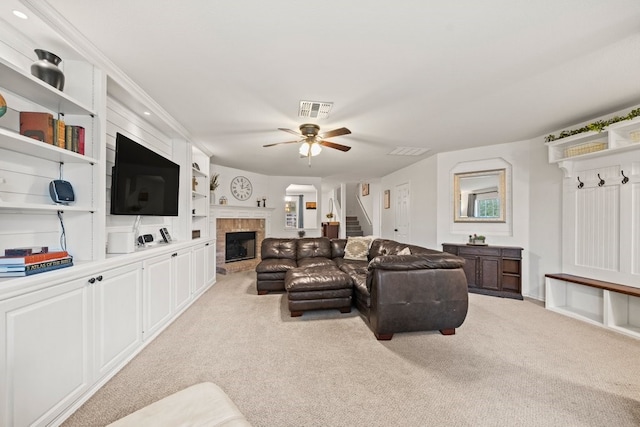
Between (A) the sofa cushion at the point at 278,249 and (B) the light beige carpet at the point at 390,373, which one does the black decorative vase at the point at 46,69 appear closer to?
(B) the light beige carpet at the point at 390,373

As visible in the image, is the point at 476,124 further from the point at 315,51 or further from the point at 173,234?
the point at 173,234

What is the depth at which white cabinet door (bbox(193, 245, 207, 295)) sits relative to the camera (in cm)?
360

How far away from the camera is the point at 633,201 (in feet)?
9.12

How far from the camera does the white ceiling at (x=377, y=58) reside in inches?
59.5

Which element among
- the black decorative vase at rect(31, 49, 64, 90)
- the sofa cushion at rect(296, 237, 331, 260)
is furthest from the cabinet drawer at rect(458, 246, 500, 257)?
the black decorative vase at rect(31, 49, 64, 90)

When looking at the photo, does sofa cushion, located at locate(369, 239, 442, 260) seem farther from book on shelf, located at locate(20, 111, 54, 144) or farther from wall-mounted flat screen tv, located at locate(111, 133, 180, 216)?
book on shelf, located at locate(20, 111, 54, 144)

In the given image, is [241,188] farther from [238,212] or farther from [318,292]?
[318,292]

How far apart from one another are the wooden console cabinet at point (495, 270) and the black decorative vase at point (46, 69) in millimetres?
5018

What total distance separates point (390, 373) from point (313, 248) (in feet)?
10.3

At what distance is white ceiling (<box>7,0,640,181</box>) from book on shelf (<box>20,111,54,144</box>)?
66 centimetres

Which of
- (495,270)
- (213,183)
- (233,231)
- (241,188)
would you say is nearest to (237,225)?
(233,231)

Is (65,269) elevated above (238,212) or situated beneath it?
situated beneath

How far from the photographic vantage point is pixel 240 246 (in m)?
6.02

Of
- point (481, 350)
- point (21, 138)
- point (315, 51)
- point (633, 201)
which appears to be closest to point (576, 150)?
point (633, 201)
